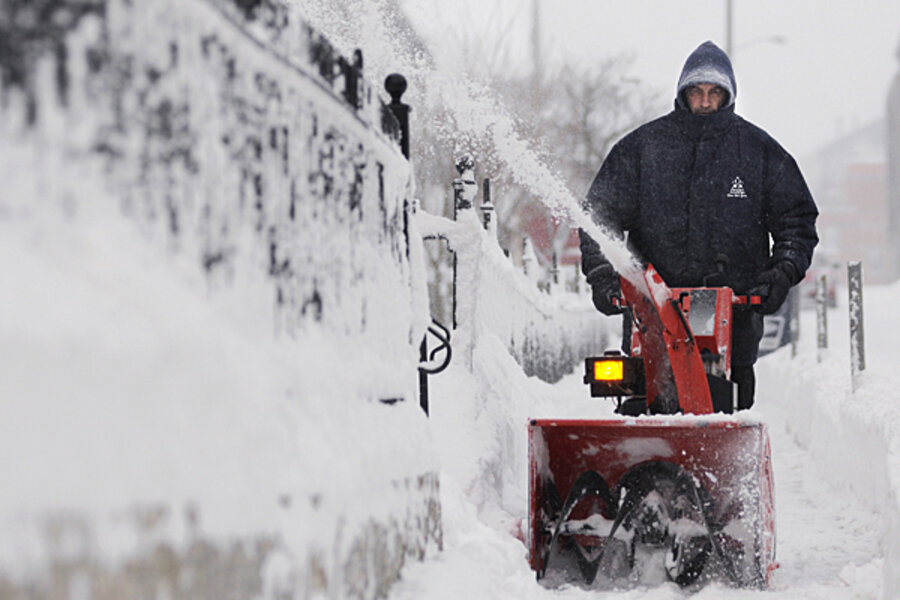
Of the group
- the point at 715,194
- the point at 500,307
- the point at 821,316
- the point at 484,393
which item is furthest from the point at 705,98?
the point at 821,316

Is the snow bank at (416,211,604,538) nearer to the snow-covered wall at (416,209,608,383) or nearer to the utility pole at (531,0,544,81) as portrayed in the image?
the snow-covered wall at (416,209,608,383)

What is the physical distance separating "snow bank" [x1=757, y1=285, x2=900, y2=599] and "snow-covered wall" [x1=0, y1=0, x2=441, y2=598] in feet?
Result: 8.99

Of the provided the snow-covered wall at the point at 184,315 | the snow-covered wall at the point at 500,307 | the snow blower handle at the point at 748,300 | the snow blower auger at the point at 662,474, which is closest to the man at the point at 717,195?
the snow blower handle at the point at 748,300

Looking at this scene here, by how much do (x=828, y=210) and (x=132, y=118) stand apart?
9406 cm

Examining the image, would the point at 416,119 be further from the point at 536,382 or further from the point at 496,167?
the point at 536,382

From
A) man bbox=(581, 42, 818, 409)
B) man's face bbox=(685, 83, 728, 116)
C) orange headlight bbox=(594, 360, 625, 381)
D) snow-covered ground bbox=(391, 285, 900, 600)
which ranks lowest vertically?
snow-covered ground bbox=(391, 285, 900, 600)

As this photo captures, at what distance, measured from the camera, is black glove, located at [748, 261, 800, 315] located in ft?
16.6

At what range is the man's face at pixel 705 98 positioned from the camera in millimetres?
5395

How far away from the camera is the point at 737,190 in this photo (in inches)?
211

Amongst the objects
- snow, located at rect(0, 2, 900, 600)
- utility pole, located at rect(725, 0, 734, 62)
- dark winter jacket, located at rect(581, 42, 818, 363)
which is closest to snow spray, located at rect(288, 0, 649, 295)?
dark winter jacket, located at rect(581, 42, 818, 363)

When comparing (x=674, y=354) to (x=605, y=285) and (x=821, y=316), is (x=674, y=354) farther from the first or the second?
(x=821, y=316)

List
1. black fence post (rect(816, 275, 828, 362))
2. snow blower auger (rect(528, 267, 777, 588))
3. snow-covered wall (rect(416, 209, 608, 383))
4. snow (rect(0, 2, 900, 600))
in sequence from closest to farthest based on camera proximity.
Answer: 1. snow (rect(0, 2, 900, 600))
2. snow blower auger (rect(528, 267, 777, 588))
3. snow-covered wall (rect(416, 209, 608, 383))
4. black fence post (rect(816, 275, 828, 362))

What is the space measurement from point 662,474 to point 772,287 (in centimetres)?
95

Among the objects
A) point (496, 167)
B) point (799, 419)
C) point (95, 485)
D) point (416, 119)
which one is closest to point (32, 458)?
point (95, 485)
